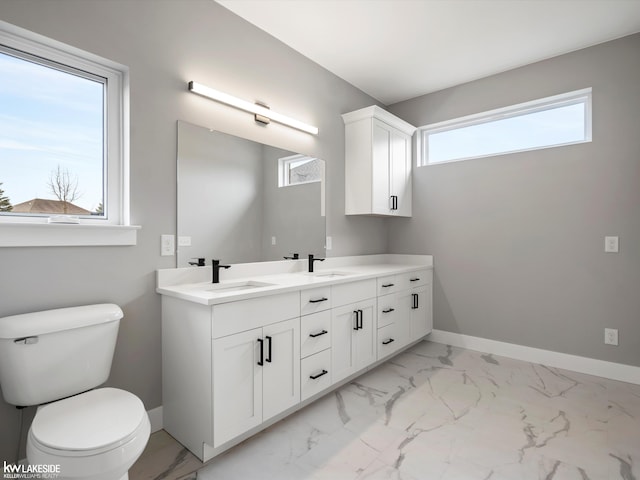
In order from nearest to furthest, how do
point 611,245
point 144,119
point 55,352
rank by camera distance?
point 55,352 < point 144,119 < point 611,245

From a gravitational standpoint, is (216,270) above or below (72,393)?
above

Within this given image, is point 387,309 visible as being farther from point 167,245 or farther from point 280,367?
point 167,245

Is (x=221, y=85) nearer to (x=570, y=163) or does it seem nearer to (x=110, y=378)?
(x=110, y=378)

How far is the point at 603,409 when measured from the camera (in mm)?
2170

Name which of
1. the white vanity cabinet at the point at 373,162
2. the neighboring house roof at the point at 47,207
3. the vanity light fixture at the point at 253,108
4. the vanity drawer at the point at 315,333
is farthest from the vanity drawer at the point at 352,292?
the neighboring house roof at the point at 47,207

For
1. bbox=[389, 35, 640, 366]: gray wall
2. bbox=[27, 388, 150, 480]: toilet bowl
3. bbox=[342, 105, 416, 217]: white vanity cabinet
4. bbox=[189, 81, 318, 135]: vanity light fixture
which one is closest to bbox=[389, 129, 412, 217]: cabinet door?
bbox=[342, 105, 416, 217]: white vanity cabinet

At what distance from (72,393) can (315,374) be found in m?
1.23

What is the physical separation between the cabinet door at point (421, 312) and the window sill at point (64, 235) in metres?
2.42

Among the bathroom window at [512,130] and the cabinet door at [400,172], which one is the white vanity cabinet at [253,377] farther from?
the bathroom window at [512,130]

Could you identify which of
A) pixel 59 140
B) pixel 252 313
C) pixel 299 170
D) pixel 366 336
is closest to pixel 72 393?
pixel 252 313

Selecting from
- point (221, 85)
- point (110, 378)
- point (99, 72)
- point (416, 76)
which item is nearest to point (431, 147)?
point (416, 76)

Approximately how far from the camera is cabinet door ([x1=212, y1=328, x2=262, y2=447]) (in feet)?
5.21

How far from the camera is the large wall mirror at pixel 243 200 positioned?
207 centimetres

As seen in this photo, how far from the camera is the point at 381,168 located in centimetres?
326
